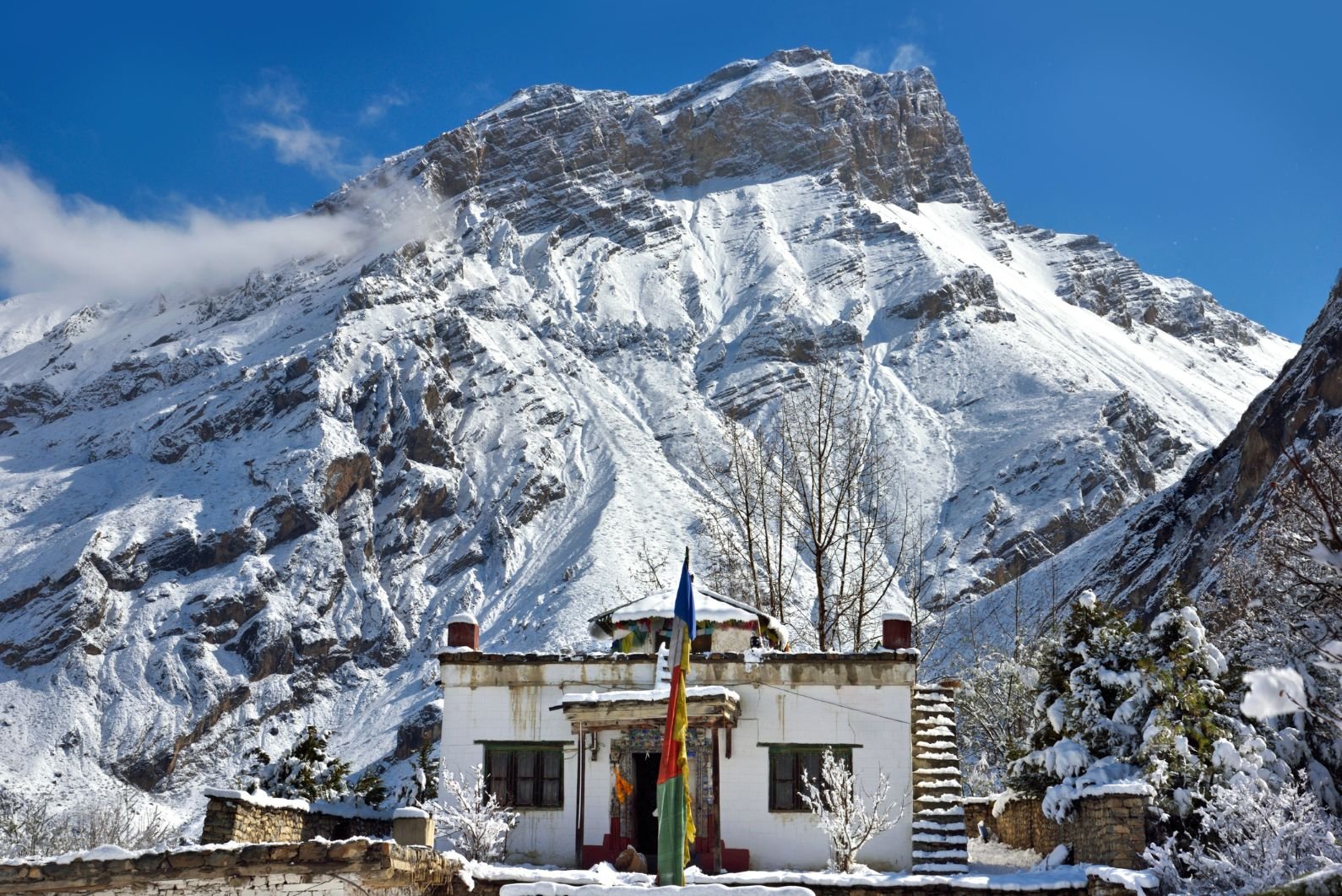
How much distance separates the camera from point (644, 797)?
2438 cm

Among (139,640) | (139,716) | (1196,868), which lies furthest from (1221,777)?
(139,640)

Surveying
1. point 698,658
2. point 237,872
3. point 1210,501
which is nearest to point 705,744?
point 698,658

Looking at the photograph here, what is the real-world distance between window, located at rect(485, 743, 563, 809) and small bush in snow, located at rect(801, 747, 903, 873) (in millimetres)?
4450

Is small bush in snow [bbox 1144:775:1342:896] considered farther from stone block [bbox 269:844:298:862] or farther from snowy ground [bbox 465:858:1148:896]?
stone block [bbox 269:844:298:862]

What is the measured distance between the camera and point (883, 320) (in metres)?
198

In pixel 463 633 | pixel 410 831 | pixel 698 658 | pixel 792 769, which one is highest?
pixel 463 633

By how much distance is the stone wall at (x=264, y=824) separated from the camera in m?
20.7

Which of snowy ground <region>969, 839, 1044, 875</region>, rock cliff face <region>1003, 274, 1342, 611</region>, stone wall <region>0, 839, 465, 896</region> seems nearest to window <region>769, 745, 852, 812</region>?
snowy ground <region>969, 839, 1044, 875</region>

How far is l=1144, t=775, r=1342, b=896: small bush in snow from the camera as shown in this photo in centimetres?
1775

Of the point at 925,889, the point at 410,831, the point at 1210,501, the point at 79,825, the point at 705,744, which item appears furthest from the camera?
the point at 1210,501

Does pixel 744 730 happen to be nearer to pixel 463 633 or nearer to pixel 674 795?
pixel 463 633

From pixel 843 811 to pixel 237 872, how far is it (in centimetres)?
960

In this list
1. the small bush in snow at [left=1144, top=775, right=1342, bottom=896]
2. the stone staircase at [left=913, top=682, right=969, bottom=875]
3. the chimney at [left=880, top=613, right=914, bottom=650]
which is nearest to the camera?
the small bush in snow at [left=1144, top=775, right=1342, bottom=896]

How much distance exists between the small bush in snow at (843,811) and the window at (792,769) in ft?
0.34
